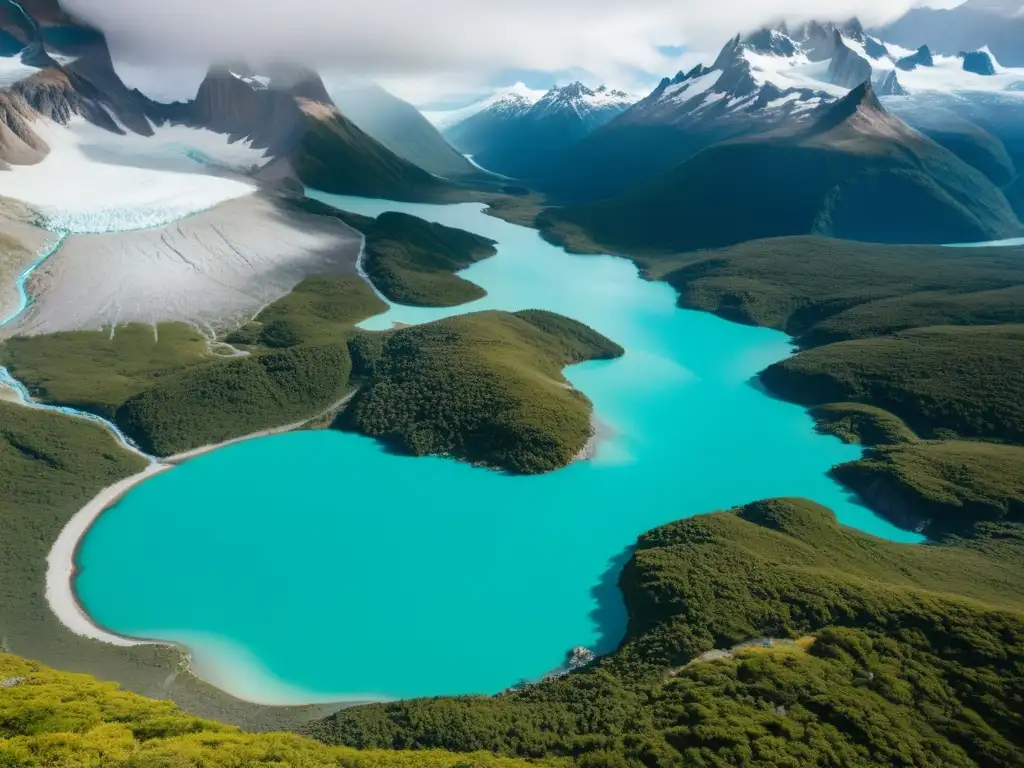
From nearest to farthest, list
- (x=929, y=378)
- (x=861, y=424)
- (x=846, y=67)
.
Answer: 1. (x=861, y=424)
2. (x=929, y=378)
3. (x=846, y=67)

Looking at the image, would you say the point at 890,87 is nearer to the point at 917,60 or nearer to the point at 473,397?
the point at 917,60

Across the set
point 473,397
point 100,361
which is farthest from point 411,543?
point 100,361

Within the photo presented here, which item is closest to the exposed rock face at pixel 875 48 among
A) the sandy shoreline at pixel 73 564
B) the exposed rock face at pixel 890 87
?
the exposed rock face at pixel 890 87

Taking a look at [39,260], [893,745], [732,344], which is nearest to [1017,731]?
[893,745]

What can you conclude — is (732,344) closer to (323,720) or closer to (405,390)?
(405,390)

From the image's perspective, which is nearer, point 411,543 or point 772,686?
point 772,686

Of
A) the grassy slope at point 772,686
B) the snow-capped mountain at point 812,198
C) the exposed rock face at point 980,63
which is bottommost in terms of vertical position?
the grassy slope at point 772,686

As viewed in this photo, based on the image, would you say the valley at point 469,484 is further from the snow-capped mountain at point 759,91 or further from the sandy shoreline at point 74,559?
the snow-capped mountain at point 759,91
